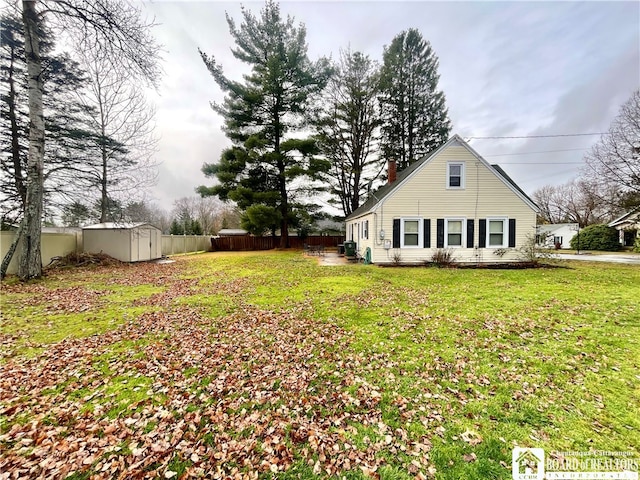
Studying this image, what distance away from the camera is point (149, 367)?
3961 mm

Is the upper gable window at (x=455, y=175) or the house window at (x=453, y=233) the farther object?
the house window at (x=453, y=233)

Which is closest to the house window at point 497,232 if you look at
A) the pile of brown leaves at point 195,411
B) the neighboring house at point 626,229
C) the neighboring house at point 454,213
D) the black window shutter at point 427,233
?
the neighboring house at point 454,213

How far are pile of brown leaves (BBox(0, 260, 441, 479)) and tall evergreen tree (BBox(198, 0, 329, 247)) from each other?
1791cm

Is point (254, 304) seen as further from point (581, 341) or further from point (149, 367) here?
point (581, 341)

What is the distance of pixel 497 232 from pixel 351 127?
1747 centimetres

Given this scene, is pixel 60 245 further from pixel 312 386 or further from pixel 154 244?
pixel 312 386

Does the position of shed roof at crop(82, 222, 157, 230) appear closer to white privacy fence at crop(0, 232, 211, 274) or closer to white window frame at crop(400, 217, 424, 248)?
white privacy fence at crop(0, 232, 211, 274)

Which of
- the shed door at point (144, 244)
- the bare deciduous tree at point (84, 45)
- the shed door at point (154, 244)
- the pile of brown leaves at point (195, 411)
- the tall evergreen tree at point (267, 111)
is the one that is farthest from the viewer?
the tall evergreen tree at point (267, 111)

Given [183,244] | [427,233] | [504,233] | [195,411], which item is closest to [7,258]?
[195,411]

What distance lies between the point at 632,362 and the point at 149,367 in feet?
23.9

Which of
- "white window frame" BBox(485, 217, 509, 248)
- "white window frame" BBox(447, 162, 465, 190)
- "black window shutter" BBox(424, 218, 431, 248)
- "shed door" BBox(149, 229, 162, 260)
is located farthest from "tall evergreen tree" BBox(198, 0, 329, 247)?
"white window frame" BBox(485, 217, 509, 248)

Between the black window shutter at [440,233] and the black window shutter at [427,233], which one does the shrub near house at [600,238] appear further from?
the black window shutter at [427,233]

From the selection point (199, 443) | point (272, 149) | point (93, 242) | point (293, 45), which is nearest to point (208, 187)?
point (272, 149)

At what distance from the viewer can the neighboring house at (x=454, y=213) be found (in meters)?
13.7
